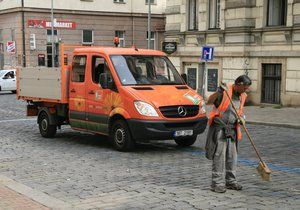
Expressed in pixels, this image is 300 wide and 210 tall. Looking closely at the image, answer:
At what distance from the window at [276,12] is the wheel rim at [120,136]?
1272 centimetres

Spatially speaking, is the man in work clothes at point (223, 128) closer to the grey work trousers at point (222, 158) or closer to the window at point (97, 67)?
the grey work trousers at point (222, 158)

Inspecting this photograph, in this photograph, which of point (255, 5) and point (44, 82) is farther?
point (255, 5)

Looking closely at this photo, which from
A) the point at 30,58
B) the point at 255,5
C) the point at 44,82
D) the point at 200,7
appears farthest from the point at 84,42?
the point at 44,82

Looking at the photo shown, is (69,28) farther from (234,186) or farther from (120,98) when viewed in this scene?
(234,186)

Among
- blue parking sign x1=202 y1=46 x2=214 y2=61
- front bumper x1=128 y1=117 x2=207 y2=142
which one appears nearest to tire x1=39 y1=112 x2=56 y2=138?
front bumper x1=128 y1=117 x2=207 y2=142

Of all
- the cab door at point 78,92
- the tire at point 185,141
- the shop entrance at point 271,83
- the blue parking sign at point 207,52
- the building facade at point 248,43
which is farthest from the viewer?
the shop entrance at point 271,83

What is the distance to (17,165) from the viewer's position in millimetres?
9484

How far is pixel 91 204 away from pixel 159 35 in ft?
142

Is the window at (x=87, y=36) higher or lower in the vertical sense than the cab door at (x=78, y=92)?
higher

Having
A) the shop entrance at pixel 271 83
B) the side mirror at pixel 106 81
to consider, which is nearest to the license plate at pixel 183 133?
the side mirror at pixel 106 81

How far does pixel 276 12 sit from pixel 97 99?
12645mm

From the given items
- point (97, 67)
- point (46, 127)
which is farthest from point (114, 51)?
point (46, 127)

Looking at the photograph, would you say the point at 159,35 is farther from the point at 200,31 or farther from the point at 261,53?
the point at 261,53

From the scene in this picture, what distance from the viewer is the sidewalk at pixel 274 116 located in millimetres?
16031
